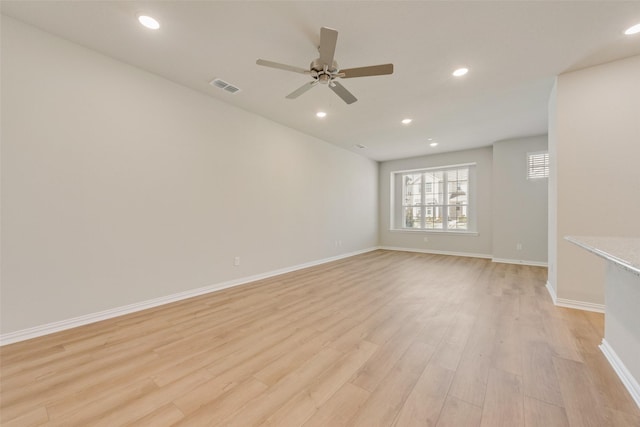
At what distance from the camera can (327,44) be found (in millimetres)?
1979

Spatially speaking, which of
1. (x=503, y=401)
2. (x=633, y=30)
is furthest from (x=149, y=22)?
(x=633, y=30)

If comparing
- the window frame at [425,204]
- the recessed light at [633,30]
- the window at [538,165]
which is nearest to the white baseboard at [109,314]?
the window frame at [425,204]

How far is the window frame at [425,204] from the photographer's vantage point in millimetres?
6504

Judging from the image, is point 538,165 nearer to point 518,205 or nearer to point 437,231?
point 518,205

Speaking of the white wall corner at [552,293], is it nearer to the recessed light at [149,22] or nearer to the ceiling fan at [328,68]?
the ceiling fan at [328,68]

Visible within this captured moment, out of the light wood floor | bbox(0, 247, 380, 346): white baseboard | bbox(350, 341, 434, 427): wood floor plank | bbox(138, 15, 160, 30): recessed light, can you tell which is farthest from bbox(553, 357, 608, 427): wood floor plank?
bbox(138, 15, 160, 30): recessed light

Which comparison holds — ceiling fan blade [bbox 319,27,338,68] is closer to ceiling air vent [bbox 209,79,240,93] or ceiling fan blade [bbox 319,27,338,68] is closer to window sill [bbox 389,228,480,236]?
ceiling air vent [bbox 209,79,240,93]

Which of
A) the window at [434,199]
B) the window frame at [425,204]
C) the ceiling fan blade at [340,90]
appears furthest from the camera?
the window at [434,199]

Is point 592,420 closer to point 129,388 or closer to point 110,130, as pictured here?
point 129,388

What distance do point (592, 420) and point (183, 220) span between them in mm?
3956

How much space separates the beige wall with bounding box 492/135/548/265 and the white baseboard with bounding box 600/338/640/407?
406cm

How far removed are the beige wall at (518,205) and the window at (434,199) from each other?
0.89 meters

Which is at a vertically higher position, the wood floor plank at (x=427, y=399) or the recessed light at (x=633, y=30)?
the recessed light at (x=633, y=30)

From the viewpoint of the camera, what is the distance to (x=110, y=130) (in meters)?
2.66
